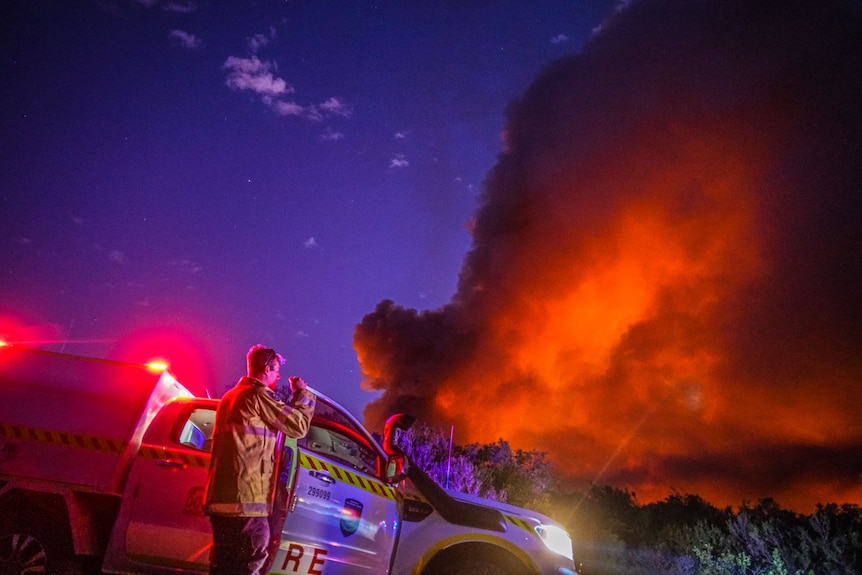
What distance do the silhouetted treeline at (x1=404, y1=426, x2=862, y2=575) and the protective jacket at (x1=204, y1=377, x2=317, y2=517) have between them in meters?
5.66

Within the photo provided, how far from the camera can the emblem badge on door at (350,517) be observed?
391 cm

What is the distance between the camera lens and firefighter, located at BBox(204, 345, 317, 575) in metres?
2.97

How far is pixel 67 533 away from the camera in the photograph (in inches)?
148

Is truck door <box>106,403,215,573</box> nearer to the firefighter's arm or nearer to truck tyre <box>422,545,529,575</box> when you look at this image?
the firefighter's arm

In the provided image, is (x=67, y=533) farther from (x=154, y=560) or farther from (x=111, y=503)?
(x=154, y=560)

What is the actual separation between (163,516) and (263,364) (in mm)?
1439

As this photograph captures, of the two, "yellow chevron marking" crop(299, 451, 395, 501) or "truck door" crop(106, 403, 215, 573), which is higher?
"yellow chevron marking" crop(299, 451, 395, 501)

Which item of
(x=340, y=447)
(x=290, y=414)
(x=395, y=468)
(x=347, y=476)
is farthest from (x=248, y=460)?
(x=340, y=447)

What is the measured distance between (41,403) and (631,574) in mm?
14455

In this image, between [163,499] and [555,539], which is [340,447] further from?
[555,539]

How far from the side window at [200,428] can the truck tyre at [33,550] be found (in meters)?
1.05

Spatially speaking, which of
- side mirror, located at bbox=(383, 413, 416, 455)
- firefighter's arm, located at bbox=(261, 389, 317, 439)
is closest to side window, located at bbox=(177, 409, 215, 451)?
firefighter's arm, located at bbox=(261, 389, 317, 439)

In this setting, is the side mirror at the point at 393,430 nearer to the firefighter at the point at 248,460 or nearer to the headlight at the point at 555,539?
the firefighter at the point at 248,460

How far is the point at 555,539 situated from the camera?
14.1 ft
